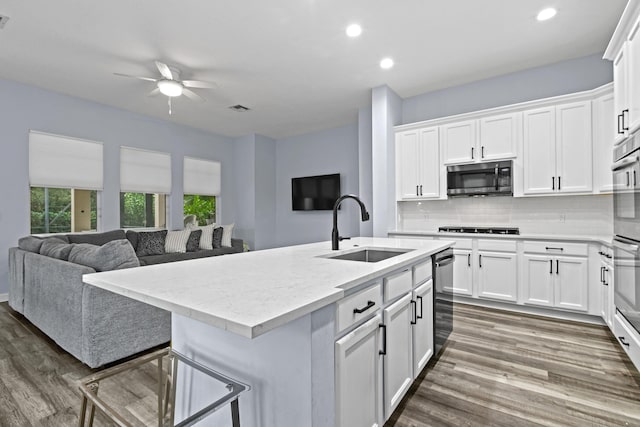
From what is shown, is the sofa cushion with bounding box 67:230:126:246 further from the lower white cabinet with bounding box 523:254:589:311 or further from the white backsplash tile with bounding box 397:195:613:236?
the lower white cabinet with bounding box 523:254:589:311

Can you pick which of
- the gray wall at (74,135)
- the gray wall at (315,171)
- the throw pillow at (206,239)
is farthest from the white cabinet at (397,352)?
the gray wall at (74,135)

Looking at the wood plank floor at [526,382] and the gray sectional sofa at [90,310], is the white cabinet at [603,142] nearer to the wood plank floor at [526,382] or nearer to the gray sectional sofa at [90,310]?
the wood plank floor at [526,382]

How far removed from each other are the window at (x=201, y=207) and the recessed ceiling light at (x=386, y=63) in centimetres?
441

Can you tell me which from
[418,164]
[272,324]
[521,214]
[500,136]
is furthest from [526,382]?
[418,164]

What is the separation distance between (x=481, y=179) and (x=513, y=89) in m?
1.22

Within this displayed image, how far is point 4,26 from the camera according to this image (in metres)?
2.89

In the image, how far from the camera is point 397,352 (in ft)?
5.41

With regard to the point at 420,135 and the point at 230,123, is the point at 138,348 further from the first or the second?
the point at 230,123

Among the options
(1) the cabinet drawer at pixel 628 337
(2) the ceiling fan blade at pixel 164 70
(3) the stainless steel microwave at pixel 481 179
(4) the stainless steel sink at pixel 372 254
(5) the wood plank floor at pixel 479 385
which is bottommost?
(5) the wood plank floor at pixel 479 385

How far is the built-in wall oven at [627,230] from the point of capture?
202cm

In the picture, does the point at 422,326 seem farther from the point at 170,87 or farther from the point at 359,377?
the point at 170,87

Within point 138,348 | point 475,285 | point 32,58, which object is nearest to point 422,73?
point 475,285

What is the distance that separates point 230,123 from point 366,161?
8.96 feet

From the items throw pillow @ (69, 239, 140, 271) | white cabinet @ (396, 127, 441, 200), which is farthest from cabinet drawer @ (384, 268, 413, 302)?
white cabinet @ (396, 127, 441, 200)
